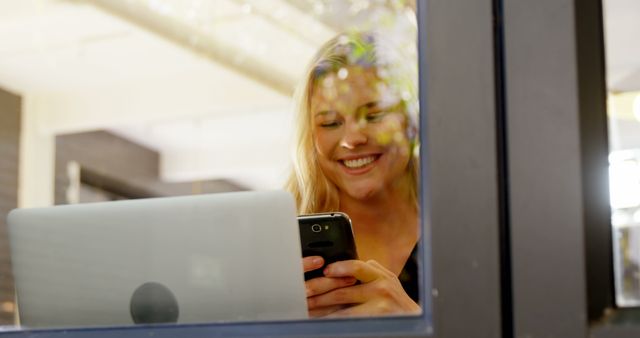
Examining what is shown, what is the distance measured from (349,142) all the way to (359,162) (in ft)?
0.18

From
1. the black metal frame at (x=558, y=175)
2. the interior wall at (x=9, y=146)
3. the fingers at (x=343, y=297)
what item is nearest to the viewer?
the black metal frame at (x=558, y=175)

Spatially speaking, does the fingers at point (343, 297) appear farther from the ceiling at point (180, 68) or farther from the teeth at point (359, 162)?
the ceiling at point (180, 68)

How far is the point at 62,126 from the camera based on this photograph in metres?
6.54

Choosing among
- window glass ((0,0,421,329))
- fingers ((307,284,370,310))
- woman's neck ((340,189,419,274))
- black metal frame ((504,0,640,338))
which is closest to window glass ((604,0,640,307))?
black metal frame ((504,0,640,338))

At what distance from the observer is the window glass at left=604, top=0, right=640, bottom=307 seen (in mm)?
748

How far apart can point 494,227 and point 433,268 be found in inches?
2.3

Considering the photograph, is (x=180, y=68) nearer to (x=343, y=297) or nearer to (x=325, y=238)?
(x=325, y=238)

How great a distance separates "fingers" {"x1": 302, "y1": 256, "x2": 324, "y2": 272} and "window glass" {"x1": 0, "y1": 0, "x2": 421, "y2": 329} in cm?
2

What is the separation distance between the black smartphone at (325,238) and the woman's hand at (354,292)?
1cm

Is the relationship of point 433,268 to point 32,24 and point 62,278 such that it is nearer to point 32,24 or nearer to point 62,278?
point 62,278

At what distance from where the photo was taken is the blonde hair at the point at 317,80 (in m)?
2.19

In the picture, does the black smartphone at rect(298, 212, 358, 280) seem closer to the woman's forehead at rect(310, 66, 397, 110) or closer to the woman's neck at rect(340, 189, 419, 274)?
the woman's neck at rect(340, 189, 419, 274)

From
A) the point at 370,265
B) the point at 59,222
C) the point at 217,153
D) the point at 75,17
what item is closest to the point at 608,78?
the point at 59,222

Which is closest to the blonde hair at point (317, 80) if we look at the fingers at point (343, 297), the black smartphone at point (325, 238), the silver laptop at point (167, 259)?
the black smartphone at point (325, 238)
